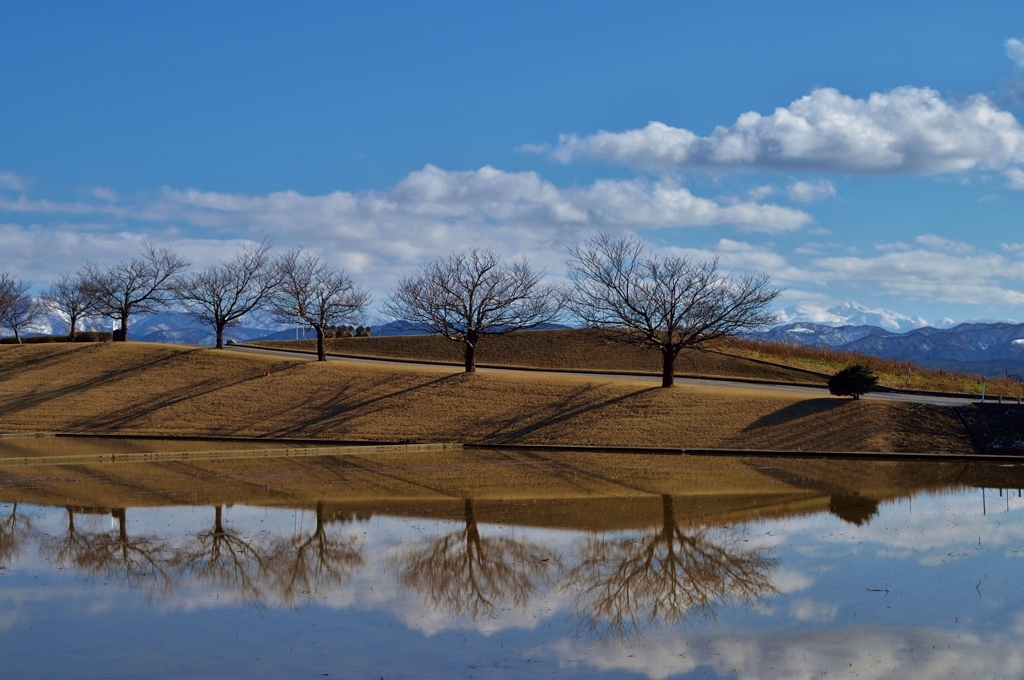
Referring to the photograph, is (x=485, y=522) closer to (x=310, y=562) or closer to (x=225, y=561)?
(x=310, y=562)

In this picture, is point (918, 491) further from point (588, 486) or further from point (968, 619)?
point (968, 619)

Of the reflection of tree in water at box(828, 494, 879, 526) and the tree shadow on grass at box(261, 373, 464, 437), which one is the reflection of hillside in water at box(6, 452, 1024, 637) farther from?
the tree shadow on grass at box(261, 373, 464, 437)

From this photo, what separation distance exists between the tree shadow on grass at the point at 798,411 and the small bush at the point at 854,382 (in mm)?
484

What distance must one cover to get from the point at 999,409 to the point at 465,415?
22.0 m

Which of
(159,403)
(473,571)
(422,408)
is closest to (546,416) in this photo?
(422,408)

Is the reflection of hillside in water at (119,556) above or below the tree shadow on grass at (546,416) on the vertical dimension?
below

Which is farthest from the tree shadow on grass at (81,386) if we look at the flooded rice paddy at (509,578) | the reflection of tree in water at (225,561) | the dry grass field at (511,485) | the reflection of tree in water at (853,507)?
the reflection of tree in water at (853,507)

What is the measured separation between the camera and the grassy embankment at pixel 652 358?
5109 cm

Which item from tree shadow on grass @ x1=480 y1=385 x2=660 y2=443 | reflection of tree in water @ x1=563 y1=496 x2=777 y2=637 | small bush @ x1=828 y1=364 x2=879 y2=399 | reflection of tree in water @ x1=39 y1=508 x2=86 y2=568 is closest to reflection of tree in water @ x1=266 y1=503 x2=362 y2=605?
reflection of tree in water @ x1=39 y1=508 x2=86 y2=568

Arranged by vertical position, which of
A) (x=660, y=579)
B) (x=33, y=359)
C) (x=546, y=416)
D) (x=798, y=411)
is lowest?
(x=660, y=579)

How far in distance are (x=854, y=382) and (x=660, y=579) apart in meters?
26.7

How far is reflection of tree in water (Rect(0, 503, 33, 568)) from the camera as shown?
1703 centimetres

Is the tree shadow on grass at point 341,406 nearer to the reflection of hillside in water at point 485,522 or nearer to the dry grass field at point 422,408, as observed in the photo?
the dry grass field at point 422,408

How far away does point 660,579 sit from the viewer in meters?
15.4
